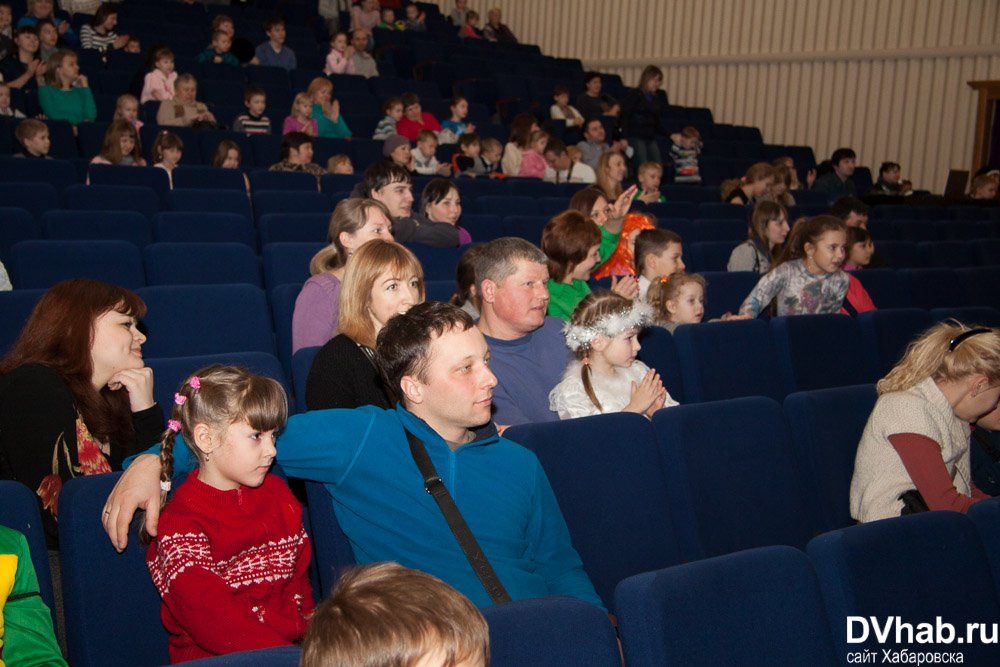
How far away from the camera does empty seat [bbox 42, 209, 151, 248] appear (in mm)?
3920

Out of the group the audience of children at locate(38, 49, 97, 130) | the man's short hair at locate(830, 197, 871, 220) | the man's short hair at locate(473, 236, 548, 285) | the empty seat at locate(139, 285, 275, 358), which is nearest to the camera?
the man's short hair at locate(473, 236, 548, 285)

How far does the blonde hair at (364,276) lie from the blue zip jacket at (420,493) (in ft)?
1.84

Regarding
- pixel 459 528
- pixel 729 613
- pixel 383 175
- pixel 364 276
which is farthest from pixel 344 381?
pixel 383 175

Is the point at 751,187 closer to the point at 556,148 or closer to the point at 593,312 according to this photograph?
the point at 556,148

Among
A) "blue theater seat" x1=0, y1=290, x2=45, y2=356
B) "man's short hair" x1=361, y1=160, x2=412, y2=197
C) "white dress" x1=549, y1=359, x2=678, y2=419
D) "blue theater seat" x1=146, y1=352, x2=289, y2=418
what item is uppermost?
"man's short hair" x1=361, y1=160, x2=412, y2=197

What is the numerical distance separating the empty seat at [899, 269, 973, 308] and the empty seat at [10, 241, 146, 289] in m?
3.69

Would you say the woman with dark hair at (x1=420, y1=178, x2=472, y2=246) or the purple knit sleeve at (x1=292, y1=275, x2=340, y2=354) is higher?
the woman with dark hair at (x1=420, y1=178, x2=472, y2=246)

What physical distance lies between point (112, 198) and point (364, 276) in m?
2.77

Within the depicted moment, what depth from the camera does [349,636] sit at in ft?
3.05

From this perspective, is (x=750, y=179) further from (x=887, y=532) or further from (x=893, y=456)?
(x=887, y=532)

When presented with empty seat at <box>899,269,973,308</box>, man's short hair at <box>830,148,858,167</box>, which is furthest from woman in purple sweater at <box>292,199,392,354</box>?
man's short hair at <box>830,148,858,167</box>

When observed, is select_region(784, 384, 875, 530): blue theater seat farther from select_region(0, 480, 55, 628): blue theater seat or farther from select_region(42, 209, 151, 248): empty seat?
select_region(42, 209, 151, 248): empty seat

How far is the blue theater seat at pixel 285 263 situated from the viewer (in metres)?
3.84

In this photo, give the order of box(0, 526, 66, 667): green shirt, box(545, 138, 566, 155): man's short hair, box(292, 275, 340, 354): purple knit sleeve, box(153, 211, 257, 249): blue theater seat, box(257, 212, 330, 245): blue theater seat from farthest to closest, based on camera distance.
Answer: box(545, 138, 566, 155): man's short hair → box(257, 212, 330, 245): blue theater seat → box(153, 211, 257, 249): blue theater seat → box(292, 275, 340, 354): purple knit sleeve → box(0, 526, 66, 667): green shirt
